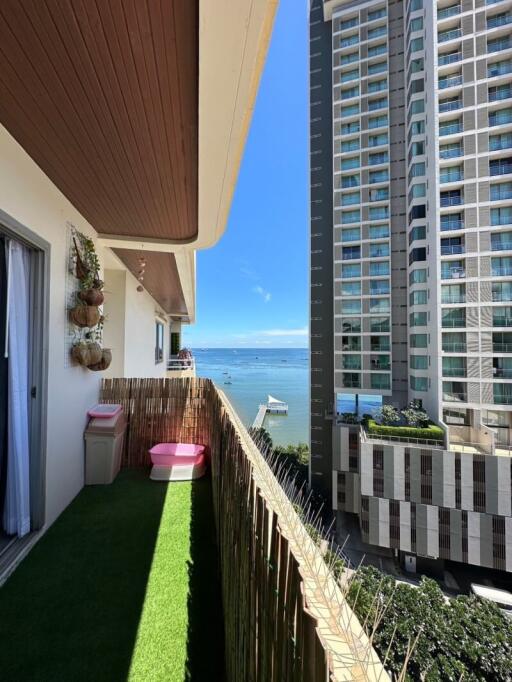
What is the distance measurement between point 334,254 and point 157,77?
19737 millimetres

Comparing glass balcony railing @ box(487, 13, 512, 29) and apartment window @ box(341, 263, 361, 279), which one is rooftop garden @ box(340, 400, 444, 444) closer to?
apartment window @ box(341, 263, 361, 279)

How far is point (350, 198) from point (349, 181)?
1175 millimetres

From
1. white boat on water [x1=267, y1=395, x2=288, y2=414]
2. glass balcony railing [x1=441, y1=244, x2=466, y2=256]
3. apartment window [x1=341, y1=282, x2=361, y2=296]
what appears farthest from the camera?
white boat on water [x1=267, y1=395, x2=288, y2=414]

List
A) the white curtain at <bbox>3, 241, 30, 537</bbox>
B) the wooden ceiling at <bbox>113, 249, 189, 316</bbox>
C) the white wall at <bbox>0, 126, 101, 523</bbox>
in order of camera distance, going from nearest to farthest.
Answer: the white wall at <bbox>0, 126, 101, 523</bbox> < the white curtain at <bbox>3, 241, 30, 537</bbox> < the wooden ceiling at <bbox>113, 249, 189, 316</bbox>

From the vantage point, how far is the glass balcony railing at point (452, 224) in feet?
50.0

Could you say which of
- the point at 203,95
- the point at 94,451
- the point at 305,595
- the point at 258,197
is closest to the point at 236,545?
the point at 305,595

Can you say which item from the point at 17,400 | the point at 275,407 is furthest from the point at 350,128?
the point at 17,400

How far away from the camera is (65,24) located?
129 centimetres

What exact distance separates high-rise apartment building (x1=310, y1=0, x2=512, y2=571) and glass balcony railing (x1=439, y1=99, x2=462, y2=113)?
0.10m

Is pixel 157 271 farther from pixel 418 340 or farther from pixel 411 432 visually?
pixel 418 340

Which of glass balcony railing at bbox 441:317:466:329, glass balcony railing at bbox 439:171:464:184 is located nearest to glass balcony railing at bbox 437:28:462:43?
glass balcony railing at bbox 439:171:464:184

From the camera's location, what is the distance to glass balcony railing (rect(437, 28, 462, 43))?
603 inches

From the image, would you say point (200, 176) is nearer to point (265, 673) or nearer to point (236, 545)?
point (236, 545)

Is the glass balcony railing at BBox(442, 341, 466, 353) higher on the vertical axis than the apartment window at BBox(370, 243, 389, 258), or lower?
lower
